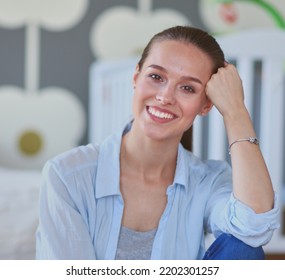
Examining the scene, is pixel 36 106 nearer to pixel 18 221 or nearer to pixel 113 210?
pixel 18 221

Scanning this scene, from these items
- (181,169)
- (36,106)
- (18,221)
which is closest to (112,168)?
(181,169)

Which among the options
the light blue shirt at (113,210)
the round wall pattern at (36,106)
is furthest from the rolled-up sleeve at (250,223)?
the round wall pattern at (36,106)

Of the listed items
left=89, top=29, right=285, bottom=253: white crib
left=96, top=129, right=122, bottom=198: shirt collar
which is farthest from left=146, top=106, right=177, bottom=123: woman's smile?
left=89, top=29, right=285, bottom=253: white crib

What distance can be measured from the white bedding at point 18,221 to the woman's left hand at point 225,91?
53 cm

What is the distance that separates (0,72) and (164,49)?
5.18ft

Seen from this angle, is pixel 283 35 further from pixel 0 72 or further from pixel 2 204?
pixel 0 72

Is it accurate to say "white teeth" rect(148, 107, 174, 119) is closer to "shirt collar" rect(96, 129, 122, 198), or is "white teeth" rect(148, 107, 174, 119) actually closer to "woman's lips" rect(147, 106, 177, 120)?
"woman's lips" rect(147, 106, 177, 120)

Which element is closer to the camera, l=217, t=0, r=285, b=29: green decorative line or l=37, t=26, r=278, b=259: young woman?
l=37, t=26, r=278, b=259: young woman

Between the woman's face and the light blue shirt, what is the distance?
92 millimetres

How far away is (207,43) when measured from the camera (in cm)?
87

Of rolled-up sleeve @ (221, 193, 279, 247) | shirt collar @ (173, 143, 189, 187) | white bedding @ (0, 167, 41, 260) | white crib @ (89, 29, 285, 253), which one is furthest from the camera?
white crib @ (89, 29, 285, 253)

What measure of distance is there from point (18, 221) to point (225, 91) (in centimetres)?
57

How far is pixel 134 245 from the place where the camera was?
0.89m

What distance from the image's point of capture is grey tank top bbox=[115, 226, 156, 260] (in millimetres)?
881
